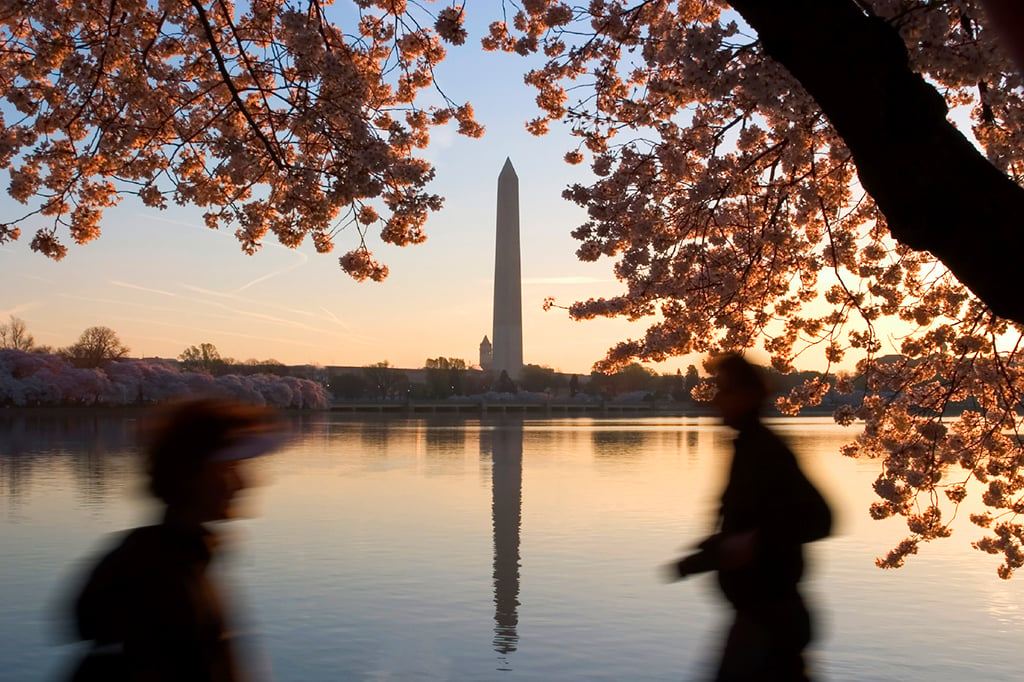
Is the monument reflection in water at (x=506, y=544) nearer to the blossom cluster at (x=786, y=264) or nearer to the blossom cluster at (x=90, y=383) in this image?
the blossom cluster at (x=786, y=264)

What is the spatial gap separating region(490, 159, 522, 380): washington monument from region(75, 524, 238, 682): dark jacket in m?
61.5

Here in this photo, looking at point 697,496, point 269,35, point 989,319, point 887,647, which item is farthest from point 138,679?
point 697,496

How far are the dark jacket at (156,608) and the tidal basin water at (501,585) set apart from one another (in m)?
0.13

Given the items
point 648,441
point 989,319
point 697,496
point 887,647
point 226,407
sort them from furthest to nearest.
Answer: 1. point 648,441
2. point 697,496
3. point 887,647
4. point 989,319
5. point 226,407

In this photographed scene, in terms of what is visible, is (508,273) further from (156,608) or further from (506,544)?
(156,608)

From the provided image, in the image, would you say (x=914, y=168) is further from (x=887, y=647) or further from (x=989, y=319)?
(x=887, y=647)

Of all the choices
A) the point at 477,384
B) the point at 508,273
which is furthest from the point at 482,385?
the point at 508,273

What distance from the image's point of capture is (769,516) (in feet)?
10.7

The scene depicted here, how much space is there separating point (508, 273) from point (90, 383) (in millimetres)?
28884

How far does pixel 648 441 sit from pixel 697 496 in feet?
58.7

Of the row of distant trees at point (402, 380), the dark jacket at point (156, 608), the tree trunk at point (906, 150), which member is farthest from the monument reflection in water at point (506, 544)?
the row of distant trees at point (402, 380)

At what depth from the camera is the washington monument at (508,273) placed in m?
64.1

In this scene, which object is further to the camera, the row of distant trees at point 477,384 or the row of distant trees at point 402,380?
the row of distant trees at point 477,384

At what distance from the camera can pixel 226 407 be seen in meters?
2.62
